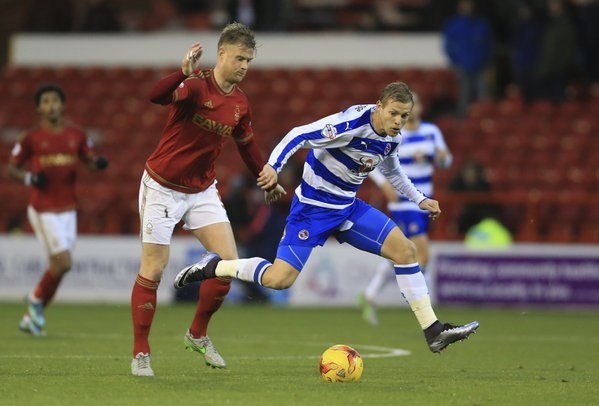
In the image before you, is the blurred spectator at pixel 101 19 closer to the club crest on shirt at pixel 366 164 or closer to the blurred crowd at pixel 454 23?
the blurred crowd at pixel 454 23

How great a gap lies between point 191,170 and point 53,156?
4404mm

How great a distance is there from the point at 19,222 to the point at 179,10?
991 cm

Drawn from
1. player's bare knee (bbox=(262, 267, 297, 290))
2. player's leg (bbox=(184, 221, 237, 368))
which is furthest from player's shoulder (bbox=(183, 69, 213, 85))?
player's bare knee (bbox=(262, 267, 297, 290))

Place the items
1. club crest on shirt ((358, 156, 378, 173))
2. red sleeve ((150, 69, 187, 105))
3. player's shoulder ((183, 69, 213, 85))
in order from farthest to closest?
1. club crest on shirt ((358, 156, 378, 173))
2. player's shoulder ((183, 69, 213, 85))
3. red sleeve ((150, 69, 187, 105))

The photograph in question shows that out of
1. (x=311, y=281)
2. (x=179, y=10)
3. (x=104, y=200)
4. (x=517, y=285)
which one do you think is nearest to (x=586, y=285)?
(x=517, y=285)

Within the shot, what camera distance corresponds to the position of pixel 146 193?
9.34m

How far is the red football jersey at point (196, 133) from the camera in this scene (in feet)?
30.0

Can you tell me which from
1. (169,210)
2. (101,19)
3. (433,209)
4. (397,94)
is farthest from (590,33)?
(169,210)

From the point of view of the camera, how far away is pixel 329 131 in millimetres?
9219

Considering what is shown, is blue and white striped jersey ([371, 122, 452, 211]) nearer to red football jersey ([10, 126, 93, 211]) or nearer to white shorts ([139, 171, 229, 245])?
red football jersey ([10, 126, 93, 211])

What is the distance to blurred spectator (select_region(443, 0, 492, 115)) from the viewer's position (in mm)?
22047

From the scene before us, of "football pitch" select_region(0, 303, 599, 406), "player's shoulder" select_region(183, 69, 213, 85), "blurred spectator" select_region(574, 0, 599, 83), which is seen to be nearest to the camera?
"football pitch" select_region(0, 303, 599, 406)

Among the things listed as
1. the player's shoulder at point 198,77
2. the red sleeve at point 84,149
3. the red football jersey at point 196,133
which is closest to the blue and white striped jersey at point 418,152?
the red sleeve at point 84,149

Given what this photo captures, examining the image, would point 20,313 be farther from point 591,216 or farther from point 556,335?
point 591,216
